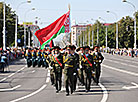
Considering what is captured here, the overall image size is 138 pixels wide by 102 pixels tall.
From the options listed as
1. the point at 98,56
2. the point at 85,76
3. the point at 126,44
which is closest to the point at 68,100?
the point at 85,76

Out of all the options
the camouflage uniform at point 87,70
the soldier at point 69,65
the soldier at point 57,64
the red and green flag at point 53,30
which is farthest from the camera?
the red and green flag at point 53,30

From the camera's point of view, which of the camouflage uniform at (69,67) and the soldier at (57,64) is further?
the soldier at (57,64)

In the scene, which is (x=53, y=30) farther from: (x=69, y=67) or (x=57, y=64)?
(x=69, y=67)

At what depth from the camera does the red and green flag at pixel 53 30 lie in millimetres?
17062

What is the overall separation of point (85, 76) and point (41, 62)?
1880cm

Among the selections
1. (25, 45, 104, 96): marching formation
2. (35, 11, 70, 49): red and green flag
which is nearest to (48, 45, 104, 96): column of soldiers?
(25, 45, 104, 96): marching formation

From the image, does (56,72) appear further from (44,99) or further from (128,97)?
(128,97)

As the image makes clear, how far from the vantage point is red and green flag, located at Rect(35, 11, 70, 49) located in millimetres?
17062

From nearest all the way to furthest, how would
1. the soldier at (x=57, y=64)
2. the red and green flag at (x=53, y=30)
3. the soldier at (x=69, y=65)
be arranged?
the soldier at (x=69, y=65)
the soldier at (x=57, y=64)
the red and green flag at (x=53, y=30)

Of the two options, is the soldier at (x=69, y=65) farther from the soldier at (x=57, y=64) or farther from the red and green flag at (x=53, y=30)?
the red and green flag at (x=53, y=30)

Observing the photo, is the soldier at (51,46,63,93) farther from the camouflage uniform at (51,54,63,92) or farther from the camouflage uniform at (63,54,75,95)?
the camouflage uniform at (63,54,75,95)

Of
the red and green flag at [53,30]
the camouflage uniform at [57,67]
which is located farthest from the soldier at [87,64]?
the red and green flag at [53,30]

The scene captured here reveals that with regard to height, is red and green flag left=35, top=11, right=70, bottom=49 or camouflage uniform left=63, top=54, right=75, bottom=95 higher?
red and green flag left=35, top=11, right=70, bottom=49

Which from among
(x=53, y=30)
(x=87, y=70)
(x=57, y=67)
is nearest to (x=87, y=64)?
(x=87, y=70)
